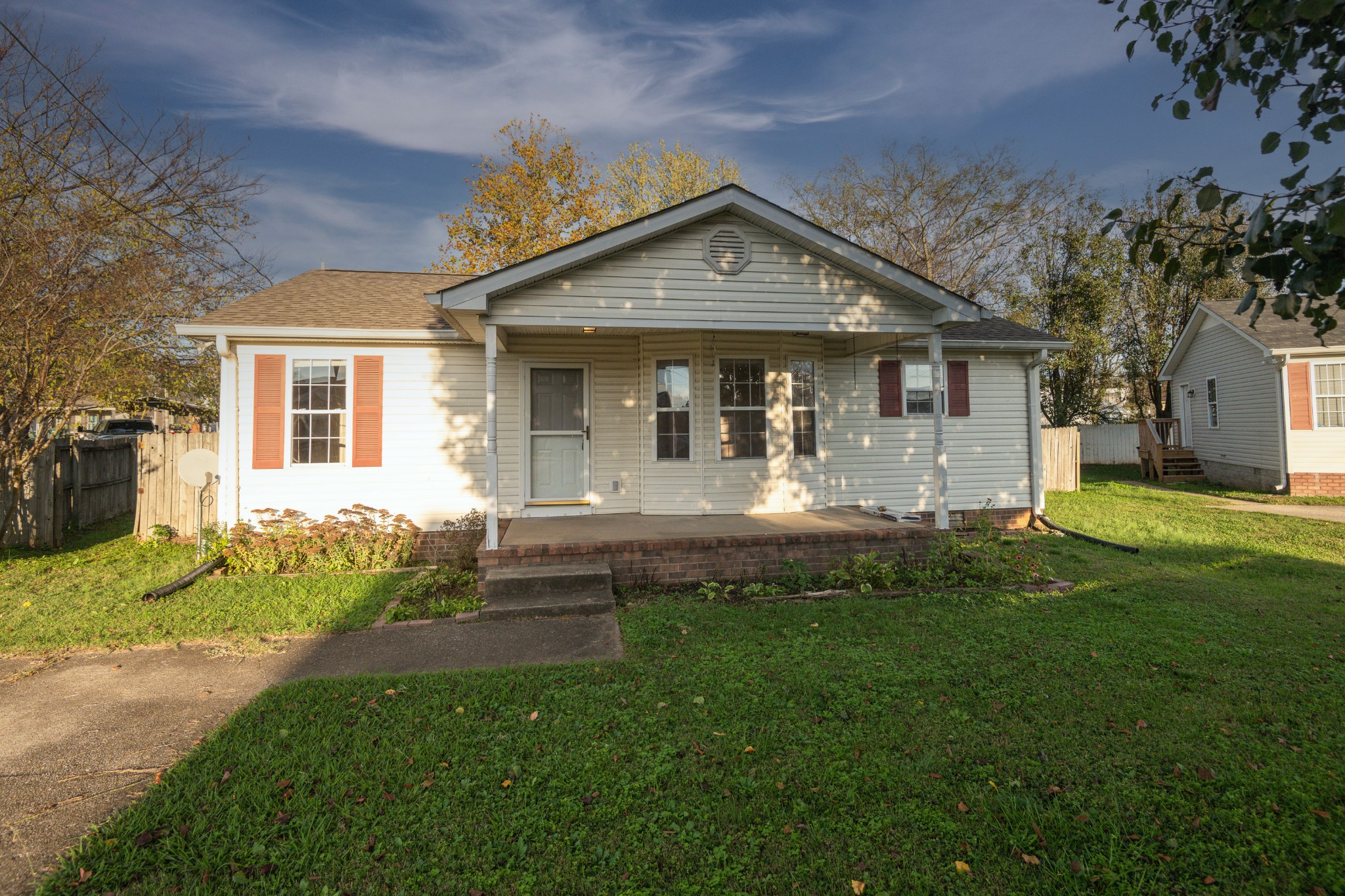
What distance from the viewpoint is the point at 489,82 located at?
16250mm

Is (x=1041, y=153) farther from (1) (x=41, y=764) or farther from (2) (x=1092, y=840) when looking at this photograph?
(1) (x=41, y=764)

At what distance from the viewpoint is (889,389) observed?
34.5ft

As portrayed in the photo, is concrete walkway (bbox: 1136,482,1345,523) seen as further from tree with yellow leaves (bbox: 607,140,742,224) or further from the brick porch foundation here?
tree with yellow leaves (bbox: 607,140,742,224)

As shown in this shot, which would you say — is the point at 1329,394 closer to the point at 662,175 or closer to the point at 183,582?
the point at 662,175

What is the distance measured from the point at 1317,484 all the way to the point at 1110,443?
10.3m

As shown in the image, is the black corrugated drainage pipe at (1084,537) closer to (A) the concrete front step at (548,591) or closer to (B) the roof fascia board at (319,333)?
(A) the concrete front step at (548,591)

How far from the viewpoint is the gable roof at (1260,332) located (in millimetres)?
14453

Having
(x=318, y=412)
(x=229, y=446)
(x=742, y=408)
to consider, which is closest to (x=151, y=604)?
(x=229, y=446)

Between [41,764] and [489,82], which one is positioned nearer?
[41,764]

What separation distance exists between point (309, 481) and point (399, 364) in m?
2.02

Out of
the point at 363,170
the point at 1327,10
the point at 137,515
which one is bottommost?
the point at 137,515

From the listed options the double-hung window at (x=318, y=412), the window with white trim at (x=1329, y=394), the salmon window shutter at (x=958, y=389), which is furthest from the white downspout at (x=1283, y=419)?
the double-hung window at (x=318, y=412)

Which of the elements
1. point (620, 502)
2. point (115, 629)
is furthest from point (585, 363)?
point (115, 629)

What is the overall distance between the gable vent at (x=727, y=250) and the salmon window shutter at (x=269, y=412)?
606 centimetres
